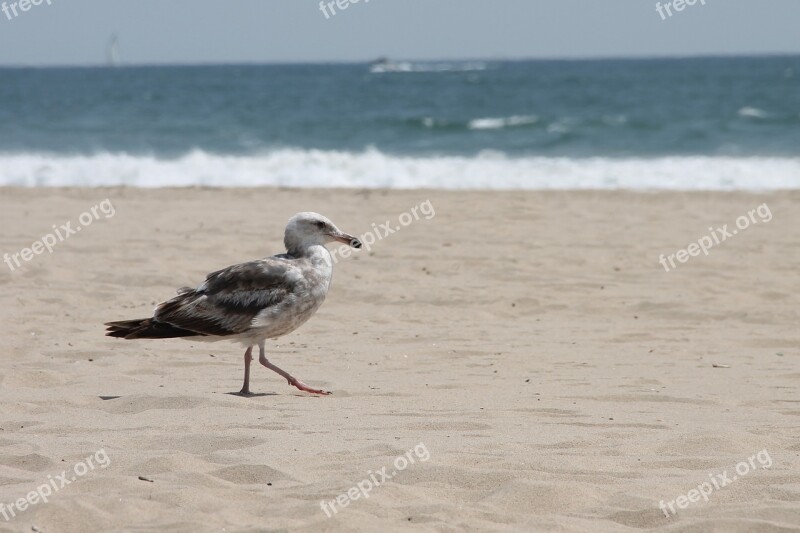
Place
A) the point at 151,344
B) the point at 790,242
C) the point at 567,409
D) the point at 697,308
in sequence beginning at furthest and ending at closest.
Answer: the point at 790,242 → the point at 697,308 → the point at 151,344 → the point at 567,409

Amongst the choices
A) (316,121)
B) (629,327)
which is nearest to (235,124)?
(316,121)

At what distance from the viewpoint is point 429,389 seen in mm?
5539

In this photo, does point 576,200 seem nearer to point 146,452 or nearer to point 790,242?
point 790,242

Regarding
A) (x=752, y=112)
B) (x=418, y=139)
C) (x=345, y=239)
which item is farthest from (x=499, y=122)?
(x=345, y=239)

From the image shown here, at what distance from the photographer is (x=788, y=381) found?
18.7 ft

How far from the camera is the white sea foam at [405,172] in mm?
17844

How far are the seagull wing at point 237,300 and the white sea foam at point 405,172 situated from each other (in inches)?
474

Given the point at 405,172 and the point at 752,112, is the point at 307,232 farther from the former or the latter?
the point at 752,112

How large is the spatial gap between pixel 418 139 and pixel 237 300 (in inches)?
854

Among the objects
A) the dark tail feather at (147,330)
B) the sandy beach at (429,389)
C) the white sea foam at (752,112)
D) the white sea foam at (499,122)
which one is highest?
the white sea foam at (499,122)

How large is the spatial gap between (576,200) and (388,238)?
421cm

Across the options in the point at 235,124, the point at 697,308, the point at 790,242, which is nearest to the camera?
the point at 697,308

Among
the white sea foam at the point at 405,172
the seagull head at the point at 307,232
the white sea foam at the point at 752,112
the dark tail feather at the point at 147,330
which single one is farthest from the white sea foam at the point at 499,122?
the dark tail feather at the point at 147,330

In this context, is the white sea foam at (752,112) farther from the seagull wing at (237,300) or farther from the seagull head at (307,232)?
the seagull wing at (237,300)
